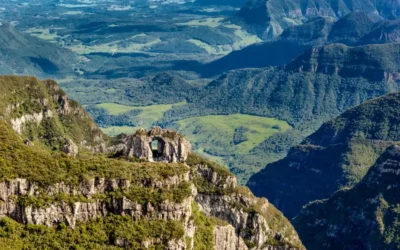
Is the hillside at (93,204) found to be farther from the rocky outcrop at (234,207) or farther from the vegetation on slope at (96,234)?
the rocky outcrop at (234,207)

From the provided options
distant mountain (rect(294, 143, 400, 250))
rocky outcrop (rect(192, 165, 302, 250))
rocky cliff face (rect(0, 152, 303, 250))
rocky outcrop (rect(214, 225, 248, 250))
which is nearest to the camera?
rocky cliff face (rect(0, 152, 303, 250))

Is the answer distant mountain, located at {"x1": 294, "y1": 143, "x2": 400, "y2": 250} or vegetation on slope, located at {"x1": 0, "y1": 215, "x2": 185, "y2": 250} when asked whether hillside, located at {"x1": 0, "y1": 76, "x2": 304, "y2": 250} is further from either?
distant mountain, located at {"x1": 294, "y1": 143, "x2": 400, "y2": 250}

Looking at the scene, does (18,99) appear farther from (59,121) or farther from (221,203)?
(221,203)

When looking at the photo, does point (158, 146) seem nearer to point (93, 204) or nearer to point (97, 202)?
point (97, 202)

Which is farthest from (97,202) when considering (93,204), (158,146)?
(158,146)

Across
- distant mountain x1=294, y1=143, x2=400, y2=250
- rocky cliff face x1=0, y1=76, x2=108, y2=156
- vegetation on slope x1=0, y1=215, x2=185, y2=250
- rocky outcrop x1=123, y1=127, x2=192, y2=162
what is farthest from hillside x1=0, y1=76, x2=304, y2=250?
distant mountain x1=294, y1=143, x2=400, y2=250

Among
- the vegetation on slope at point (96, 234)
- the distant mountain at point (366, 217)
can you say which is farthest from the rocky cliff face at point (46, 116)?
the distant mountain at point (366, 217)
